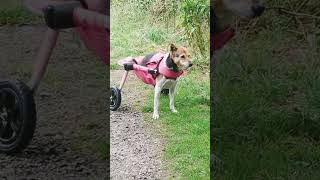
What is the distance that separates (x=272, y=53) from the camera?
3.04 meters

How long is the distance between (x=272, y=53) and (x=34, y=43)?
1.17m

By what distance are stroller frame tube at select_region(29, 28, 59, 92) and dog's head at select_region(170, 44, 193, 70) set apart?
408mm

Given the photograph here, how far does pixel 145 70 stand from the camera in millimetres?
2244

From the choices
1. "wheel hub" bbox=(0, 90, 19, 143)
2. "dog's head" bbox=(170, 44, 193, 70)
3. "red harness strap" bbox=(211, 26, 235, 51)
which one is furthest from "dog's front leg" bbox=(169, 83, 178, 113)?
"wheel hub" bbox=(0, 90, 19, 143)

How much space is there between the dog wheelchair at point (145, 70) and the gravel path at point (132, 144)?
3 cm

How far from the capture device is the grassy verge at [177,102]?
2084mm

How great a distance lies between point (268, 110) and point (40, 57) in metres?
0.98

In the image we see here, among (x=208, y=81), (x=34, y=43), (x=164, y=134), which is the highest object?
(x=34, y=43)

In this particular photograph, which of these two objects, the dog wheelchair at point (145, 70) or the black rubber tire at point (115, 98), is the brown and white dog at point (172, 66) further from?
the black rubber tire at point (115, 98)

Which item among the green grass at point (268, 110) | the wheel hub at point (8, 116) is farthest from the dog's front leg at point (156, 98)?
the wheel hub at point (8, 116)

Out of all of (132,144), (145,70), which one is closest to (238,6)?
(145,70)

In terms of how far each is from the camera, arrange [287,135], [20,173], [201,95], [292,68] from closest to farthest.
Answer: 1. [20,173]
2. [201,95]
3. [287,135]
4. [292,68]

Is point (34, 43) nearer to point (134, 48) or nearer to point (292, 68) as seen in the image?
point (134, 48)

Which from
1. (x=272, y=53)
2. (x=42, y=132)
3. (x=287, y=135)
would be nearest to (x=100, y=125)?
(x=42, y=132)
